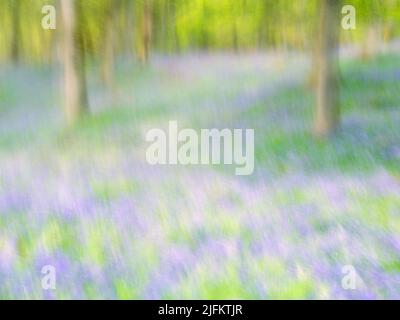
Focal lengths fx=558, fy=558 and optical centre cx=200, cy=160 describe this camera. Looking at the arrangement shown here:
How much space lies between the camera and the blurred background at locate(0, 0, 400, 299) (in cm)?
438

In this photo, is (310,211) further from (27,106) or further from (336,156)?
(27,106)

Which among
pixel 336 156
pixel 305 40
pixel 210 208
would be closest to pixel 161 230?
pixel 210 208

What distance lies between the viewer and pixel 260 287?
4.25 metres

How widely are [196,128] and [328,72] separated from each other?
48.4 inches

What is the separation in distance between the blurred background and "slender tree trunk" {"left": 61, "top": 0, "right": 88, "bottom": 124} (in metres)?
0.01

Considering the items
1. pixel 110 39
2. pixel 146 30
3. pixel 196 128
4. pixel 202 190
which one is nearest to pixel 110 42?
pixel 110 39

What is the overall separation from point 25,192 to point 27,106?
76 centimetres

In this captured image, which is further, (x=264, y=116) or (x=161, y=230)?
(x=264, y=116)

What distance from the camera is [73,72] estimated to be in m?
4.87

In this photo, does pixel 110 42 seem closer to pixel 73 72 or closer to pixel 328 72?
pixel 73 72

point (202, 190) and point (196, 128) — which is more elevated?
point (196, 128)

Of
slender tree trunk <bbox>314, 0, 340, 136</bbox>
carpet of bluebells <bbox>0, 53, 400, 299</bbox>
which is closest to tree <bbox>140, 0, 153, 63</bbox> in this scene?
carpet of bluebells <bbox>0, 53, 400, 299</bbox>

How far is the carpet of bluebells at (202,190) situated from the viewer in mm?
4285
